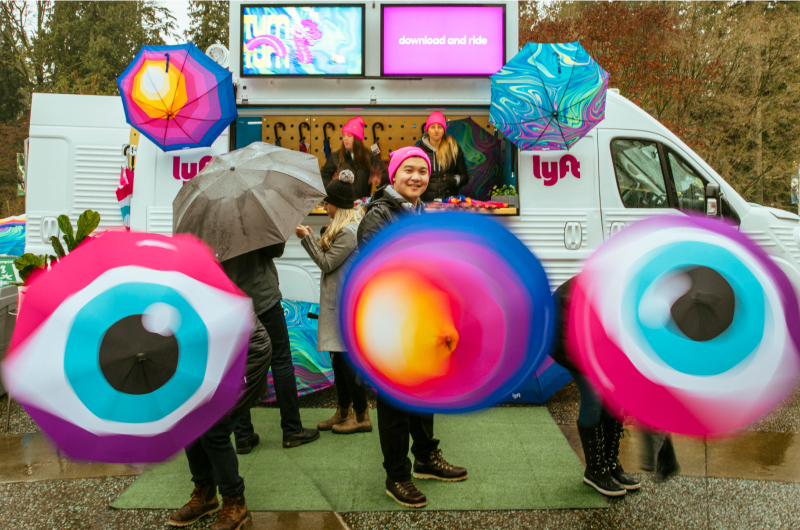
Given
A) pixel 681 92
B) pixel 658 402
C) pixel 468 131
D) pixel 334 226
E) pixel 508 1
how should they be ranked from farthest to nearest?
pixel 681 92 < pixel 468 131 < pixel 508 1 < pixel 334 226 < pixel 658 402

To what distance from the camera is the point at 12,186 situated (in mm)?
27156

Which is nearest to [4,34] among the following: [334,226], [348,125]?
[348,125]

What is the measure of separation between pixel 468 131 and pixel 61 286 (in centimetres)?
523

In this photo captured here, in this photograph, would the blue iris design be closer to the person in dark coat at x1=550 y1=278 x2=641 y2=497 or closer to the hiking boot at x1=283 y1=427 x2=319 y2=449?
the person in dark coat at x1=550 y1=278 x2=641 y2=497

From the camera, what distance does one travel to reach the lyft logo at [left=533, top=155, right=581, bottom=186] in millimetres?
5246

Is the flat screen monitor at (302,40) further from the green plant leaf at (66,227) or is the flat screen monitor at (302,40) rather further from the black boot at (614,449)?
the black boot at (614,449)

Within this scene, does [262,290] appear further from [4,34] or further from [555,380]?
[4,34]

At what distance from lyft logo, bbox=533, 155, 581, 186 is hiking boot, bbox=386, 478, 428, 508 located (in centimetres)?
312

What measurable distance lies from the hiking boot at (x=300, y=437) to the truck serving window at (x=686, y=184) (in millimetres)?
4017

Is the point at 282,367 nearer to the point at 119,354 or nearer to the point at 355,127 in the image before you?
the point at 119,354

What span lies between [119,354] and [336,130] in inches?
191

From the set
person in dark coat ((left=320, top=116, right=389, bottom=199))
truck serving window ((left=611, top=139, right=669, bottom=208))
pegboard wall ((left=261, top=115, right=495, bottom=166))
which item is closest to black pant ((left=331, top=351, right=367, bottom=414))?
person in dark coat ((left=320, top=116, right=389, bottom=199))

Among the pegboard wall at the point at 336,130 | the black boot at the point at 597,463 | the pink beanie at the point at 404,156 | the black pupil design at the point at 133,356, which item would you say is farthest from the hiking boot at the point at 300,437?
the pegboard wall at the point at 336,130

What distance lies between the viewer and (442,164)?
5676 mm
